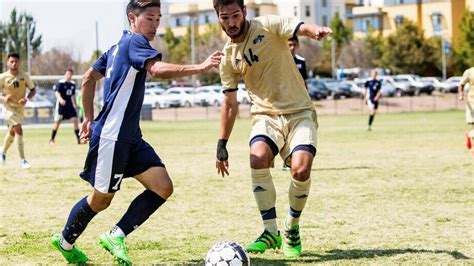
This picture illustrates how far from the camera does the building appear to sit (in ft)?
299

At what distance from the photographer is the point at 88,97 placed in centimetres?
736

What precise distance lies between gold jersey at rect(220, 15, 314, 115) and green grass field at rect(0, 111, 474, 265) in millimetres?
1283

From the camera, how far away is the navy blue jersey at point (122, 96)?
6.64 meters

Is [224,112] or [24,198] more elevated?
[224,112]

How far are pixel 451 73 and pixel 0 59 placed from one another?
4713 cm

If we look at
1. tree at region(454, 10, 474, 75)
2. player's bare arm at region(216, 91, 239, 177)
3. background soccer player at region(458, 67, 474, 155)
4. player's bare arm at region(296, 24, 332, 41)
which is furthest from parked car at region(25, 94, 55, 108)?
tree at region(454, 10, 474, 75)

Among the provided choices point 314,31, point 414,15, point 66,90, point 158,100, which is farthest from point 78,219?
point 414,15

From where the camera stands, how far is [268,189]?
24.6 feet

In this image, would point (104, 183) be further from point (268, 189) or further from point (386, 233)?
point (386, 233)

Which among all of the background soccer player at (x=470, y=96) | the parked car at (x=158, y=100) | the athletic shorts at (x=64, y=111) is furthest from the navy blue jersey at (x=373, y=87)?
the parked car at (x=158, y=100)

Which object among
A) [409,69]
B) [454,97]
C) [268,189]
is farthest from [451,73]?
[268,189]

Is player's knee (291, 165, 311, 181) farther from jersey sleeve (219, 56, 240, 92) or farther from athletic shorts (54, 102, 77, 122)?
athletic shorts (54, 102, 77, 122)

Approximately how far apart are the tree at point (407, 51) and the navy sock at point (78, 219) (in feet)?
256

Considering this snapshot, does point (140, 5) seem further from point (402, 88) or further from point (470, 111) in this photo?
point (402, 88)
